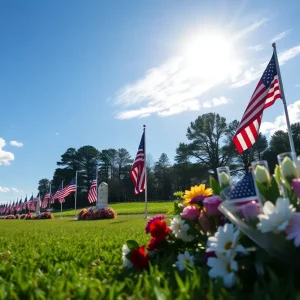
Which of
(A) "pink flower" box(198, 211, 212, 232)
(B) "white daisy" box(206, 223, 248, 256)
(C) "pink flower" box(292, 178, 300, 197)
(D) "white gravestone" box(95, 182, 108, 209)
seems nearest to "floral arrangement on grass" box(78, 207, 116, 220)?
(D) "white gravestone" box(95, 182, 108, 209)

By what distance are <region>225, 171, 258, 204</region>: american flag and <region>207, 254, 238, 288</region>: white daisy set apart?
36 cm

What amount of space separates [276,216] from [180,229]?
1.03 m

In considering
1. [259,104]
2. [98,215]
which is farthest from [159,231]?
[98,215]

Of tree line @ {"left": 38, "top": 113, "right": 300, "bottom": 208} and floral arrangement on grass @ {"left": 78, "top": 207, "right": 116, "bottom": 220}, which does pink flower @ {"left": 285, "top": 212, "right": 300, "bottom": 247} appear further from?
tree line @ {"left": 38, "top": 113, "right": 300, "bottom": 208}

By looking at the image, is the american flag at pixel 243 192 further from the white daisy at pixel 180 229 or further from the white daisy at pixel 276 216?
the white daisy at pixel 180 229

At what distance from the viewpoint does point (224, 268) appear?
184cm

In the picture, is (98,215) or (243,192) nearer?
(243,192)

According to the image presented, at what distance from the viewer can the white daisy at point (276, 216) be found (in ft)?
5.37

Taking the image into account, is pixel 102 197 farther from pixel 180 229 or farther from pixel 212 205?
pixel 212 205

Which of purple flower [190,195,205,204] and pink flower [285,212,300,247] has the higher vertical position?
purple flower [190,195,205,204]

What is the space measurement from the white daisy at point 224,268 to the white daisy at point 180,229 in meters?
0.60

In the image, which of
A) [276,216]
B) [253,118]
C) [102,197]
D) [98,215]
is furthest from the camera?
[102,197]

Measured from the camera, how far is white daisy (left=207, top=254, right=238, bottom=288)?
1.74 m

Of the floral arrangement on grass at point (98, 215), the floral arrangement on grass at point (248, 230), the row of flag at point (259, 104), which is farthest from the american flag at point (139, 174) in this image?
the floral arrangement on grass at point (248, 230)
